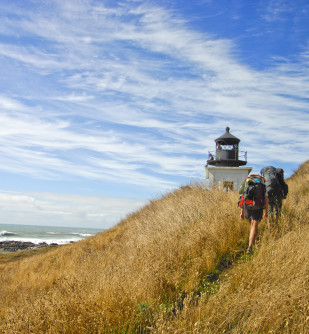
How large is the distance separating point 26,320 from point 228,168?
18771mm

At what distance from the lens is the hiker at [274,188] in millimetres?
6395

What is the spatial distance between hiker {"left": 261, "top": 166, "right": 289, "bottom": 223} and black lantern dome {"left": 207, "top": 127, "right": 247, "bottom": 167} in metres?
14.4

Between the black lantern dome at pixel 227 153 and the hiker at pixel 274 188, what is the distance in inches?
565

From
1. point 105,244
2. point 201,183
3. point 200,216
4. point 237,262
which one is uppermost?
point 201,183

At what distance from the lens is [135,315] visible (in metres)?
3.47

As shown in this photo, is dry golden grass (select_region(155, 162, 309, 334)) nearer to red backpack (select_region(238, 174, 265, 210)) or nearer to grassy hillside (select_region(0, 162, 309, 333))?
grassy hillside (select_region(0, 162, 309, 333))

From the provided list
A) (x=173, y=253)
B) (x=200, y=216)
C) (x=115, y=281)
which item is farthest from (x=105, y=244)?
(x=115, y=281)

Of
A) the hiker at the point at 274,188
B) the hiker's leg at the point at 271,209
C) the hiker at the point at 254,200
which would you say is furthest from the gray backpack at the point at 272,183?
the hiker at the point at 254,200

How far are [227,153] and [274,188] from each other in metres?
15.0

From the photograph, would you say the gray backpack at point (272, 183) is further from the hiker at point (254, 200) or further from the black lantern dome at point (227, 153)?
the black lantern dome at point (227, 153)

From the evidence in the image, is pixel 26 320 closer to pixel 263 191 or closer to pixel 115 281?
pixel 115 281

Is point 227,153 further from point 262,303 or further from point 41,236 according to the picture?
point 41,236

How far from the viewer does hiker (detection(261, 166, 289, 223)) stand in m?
6.39

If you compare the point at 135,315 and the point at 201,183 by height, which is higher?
the point at 201,183
